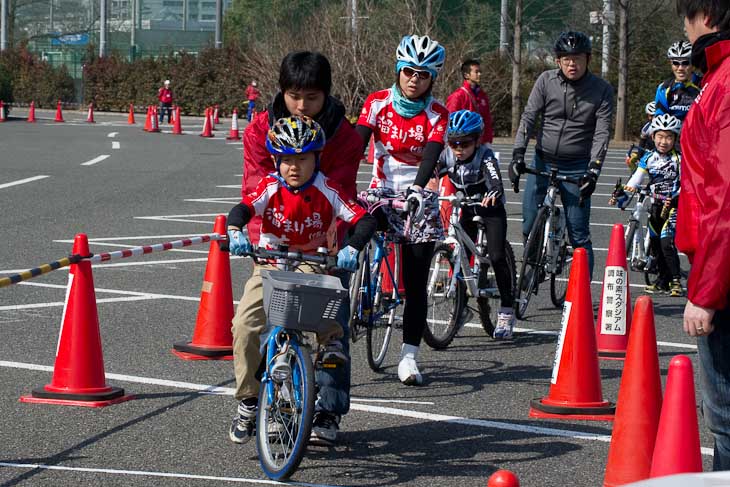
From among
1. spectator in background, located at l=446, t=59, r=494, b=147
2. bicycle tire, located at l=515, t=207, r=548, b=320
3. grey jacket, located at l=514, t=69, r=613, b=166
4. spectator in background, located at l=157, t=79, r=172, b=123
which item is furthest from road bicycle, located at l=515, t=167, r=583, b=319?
spectator in background, located at l=157, t=79, r=172, b=123

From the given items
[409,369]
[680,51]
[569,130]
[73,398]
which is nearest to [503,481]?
[73,398]

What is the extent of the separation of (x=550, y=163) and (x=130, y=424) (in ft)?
16.2

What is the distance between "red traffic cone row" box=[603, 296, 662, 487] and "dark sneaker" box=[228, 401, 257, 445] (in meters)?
1.68

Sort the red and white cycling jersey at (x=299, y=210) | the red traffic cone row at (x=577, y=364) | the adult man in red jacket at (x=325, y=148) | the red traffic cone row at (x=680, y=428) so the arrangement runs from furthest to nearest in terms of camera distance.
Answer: the red traffic cone row at (x=577, y=364)
the adult man in red jacket at (x=325, y=148)
the red and white cycling jersey at (x=299, y=210)
the red traffic cone row at (x=680, y=428)

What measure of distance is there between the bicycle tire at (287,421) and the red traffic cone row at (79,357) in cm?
159

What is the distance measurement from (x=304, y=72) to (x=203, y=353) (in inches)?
106

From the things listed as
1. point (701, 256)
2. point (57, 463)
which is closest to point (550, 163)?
point (57, 463)

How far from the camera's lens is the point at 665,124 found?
1147 cm

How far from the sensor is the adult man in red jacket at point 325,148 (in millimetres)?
6250

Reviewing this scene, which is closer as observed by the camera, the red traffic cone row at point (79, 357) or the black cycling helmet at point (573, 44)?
the red traffic cone row at point (79, 357)

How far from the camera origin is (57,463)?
19.5 ft

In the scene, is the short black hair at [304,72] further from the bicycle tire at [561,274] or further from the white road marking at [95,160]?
the white road marking at [95,160]

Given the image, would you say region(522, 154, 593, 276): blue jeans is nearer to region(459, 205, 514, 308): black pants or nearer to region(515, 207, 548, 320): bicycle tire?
region(515, 207, 548, 320): bicycle tire

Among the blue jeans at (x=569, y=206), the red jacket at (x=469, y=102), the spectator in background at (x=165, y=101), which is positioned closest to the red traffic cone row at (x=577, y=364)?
the blue jeans at (x=569, y=206)
